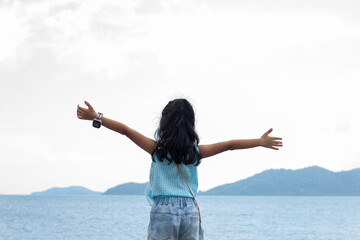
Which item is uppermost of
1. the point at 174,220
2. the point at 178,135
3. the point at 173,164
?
the point at 178,135

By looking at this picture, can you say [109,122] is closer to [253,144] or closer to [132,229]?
[253,144]

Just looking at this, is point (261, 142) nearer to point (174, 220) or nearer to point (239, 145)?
point (239, 145)

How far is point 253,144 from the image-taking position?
4.57 metres

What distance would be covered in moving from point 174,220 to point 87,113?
1251 millimetres

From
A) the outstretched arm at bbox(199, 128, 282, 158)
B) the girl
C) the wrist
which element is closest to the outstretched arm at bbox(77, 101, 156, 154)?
the girl

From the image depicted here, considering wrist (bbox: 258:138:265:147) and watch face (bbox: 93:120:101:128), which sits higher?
watch face (bbox: 93:120:101:128)

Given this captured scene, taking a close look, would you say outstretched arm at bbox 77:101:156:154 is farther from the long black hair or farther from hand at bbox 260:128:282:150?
hand at bbox 260:128:282:150

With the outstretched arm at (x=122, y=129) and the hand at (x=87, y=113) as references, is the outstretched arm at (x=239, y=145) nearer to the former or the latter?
the outstretched arm at (x=122, y=129)

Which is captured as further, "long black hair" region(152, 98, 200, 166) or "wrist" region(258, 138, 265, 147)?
"wrist" region(258, 138, 265, 147)

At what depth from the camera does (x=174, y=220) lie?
403 centimetres

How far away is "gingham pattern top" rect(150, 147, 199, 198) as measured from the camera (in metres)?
4.18

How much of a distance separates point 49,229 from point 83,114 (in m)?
56.0

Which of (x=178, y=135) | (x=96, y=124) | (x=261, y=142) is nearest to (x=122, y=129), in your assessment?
(x=96, y=124)

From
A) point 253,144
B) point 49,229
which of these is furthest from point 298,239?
point 253,144
